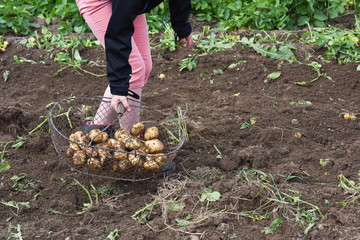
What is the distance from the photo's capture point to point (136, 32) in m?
3.12

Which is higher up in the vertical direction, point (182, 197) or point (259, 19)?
point (182, 197)

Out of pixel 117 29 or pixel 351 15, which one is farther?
pixel 351 15

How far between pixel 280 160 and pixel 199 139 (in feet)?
2.15

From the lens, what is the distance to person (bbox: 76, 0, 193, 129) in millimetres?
2496

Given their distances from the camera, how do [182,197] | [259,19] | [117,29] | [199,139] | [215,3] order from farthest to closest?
1. [215,3]
2. [259,19]
3. [199,139]
4. [182,197]
5. [117,29]

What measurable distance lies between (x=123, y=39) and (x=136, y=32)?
61 cm

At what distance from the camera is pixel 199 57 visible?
4957mm

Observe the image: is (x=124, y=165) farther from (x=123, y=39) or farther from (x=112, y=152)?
(x=123, y=39)

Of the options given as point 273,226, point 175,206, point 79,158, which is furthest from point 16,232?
point 273,226

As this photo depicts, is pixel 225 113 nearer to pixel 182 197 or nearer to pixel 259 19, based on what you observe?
pixel 182 197

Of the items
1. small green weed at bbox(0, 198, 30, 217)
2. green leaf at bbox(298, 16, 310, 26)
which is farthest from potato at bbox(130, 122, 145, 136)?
green leaf at bbox(298, 16, 310, 26)

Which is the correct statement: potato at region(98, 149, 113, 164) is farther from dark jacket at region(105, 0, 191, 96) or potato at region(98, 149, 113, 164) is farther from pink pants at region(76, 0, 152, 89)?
pink pants at region(76, 0, 152, 89)

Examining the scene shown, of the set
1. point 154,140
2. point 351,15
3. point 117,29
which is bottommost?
point 351,15

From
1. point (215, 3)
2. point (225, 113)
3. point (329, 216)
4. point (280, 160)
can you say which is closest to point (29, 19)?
point (215, 3)
